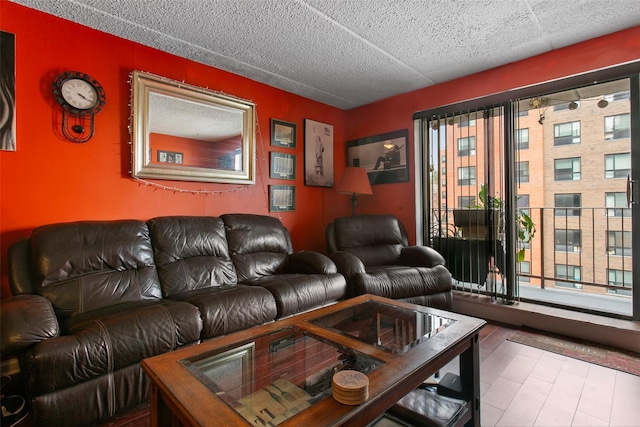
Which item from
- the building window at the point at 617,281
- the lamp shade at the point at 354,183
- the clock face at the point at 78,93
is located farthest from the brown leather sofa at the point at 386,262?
the clock face at the point at 78,93

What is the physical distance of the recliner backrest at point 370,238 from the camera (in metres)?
3.26

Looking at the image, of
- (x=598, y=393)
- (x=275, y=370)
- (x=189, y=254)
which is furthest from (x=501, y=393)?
(x=189, y=254)

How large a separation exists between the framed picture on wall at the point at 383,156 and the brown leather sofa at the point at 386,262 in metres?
0.68

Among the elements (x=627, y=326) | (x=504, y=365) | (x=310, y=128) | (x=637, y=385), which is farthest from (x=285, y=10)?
(x=627, y=326)

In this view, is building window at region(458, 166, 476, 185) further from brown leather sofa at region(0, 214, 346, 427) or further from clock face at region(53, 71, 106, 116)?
clock face at region(53, 71, 106, 116)

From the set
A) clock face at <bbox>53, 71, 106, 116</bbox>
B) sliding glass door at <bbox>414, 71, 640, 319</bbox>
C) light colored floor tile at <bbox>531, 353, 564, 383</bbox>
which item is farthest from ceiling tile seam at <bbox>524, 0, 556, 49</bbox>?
clock face at <bbox>53, 71, 106, 116</bbox>

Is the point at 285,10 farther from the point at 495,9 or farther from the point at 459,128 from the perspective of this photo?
the point at 459,128

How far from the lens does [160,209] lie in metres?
2.64

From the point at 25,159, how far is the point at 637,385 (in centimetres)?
405

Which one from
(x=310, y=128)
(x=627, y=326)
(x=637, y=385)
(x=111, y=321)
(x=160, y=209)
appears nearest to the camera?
(x=111, y=321)

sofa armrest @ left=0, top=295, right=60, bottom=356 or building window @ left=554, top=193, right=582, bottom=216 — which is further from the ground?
building window @ left=554, top=193, right=582, bottom=216

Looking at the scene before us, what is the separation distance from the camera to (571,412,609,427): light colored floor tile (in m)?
1.47

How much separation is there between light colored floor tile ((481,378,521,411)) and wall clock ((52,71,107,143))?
315cm

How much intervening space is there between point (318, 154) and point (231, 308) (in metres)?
2.50
